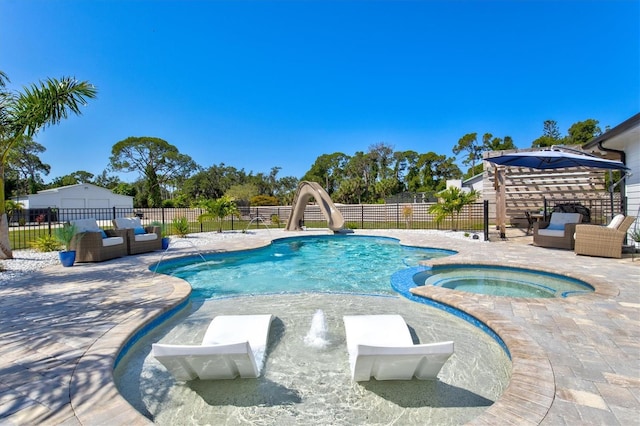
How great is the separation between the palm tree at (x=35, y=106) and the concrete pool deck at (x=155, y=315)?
348cm

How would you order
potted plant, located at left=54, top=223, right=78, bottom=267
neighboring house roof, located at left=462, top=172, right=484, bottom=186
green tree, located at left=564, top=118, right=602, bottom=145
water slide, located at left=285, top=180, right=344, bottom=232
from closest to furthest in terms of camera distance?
potted plant, located at left=54, top=223, right=78, bottom=267, water slide, located at left=285, top=180, right=344, bottom=232, neighboring house roof, located at left=462, top=172, right=484, bottom=186, green tree, located at left=564, top=118, right=602, bottom=145

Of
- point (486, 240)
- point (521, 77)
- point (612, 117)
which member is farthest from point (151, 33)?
point (612, 117)

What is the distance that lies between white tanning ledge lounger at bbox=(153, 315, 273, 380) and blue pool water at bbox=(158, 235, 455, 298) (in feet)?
7.64

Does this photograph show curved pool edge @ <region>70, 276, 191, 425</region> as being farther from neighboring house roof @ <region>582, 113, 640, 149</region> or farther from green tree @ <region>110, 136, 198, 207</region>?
green tree @ <region>110, 136, 198, 207</region>

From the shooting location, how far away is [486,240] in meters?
9.83

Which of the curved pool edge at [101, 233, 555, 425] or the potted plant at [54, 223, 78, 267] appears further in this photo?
the potted plant at [54, 223, 78, 267]

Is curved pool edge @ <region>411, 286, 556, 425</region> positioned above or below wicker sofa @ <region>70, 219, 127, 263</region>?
below

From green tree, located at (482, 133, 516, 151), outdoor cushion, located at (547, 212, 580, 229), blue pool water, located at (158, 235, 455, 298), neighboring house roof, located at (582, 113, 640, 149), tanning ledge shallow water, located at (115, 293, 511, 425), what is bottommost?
tanning ledge shallow water, located at (115, 293, 511, 425)

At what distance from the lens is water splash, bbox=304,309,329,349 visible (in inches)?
136

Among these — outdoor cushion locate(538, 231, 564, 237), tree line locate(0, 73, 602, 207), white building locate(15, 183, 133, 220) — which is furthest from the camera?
tree line locate(0, 73, 602, 207)

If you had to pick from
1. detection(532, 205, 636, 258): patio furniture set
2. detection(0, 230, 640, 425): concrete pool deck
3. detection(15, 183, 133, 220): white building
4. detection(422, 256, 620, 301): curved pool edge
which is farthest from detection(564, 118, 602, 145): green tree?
detection(15, 183, 133, 220): white building

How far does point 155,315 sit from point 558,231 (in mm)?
9213

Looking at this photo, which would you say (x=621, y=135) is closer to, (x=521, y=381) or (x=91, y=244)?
(x=521, y=381)

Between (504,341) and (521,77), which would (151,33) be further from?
(521,77)
